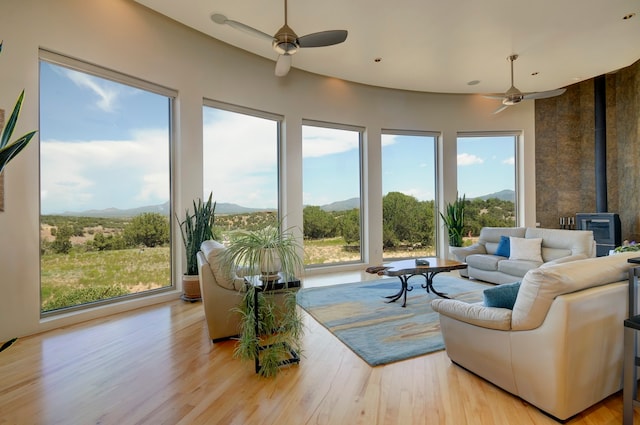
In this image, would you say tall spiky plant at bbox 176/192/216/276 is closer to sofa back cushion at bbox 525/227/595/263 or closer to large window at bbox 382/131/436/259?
large window at bbox 382/131/436/259

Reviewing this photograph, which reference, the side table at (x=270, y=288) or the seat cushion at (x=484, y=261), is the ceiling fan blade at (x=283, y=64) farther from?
the seat cushion at (x=484, y=261)

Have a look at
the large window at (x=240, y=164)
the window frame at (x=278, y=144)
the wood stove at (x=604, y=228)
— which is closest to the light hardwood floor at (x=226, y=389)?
the large window at (x=240, y=164)

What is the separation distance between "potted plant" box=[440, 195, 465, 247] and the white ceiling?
2.58 meters

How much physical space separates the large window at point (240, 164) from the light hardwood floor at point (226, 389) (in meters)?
2.45

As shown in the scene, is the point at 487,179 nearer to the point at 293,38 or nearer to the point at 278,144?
the point at 278,144

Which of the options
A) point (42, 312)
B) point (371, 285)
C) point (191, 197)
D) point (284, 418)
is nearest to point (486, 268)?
point (371, 285)

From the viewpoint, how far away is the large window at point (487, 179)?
7.61 meters

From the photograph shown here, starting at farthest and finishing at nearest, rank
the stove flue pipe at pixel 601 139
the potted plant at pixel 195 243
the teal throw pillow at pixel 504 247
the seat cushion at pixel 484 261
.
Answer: the stove flue pipe at pixel 601 139
the teal throw pillow at pixel 504 247
the seat cushion at pixel 484 261
the potted plant at pixel 195 243

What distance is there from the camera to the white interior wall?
3.22 metres

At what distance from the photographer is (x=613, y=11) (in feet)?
13.9

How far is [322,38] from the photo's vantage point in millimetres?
3402

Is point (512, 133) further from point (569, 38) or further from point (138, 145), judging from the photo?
point (138, 145)

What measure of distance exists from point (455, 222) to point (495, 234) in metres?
1.11

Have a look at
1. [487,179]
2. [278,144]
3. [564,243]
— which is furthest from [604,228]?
[278,144]
